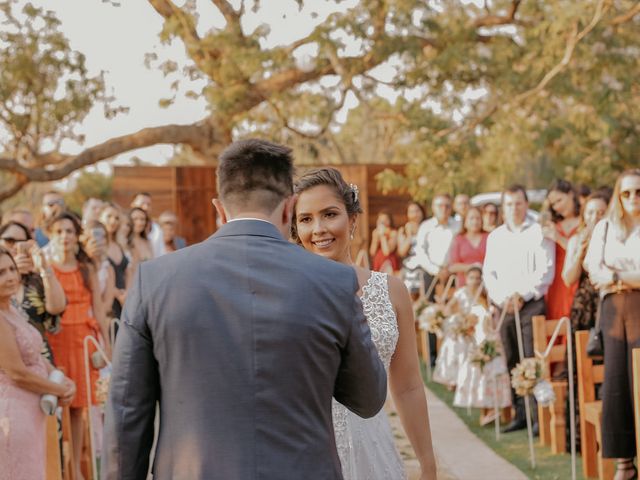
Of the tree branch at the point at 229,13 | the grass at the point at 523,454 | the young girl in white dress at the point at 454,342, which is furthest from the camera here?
the tree branch at the point at 229,13

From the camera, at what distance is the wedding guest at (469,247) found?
11.4m

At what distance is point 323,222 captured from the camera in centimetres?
391

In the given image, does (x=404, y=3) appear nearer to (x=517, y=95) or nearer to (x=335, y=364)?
(x=517, y=95)

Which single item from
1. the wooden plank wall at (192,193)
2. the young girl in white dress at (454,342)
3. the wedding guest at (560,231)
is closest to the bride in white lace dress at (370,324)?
the wedding guest at (560,231)

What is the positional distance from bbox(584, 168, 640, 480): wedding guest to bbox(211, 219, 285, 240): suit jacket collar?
4.59 m

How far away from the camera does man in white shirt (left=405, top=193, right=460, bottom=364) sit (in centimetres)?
1291

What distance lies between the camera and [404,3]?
16578 millimetres

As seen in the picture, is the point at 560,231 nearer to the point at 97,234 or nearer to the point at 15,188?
the point at 97,234

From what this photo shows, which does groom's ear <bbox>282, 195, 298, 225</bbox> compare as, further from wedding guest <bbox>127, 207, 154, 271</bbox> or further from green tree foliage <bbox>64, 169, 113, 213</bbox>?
green tree foliage <bbox>64, 169, 113, 213</bbox>

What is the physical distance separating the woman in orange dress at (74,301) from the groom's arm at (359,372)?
17.7 ft

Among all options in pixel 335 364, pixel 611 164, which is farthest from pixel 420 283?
pixel 335 364

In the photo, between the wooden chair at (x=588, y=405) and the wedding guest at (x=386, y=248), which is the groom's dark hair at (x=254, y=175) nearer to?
the wooden chair at (x=588, y=405)

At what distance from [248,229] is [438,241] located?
10.4m

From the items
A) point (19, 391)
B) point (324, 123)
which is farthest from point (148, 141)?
point (19, 391)
